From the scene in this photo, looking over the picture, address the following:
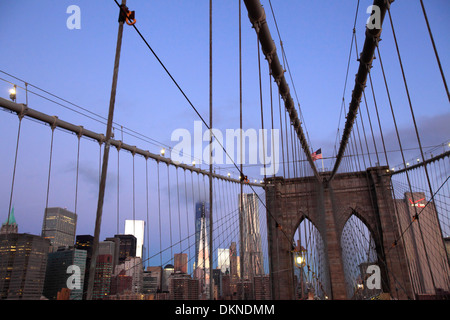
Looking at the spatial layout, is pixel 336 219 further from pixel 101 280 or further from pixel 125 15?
pixel 101 280

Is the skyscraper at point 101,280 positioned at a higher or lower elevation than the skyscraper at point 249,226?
lower

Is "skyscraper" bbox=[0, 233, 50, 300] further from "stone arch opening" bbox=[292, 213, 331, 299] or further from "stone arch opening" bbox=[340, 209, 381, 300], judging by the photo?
"stone arch opening" bbox=[340, 209, 381, 300]

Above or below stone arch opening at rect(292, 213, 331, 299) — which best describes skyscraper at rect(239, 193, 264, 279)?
above

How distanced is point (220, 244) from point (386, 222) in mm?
10391

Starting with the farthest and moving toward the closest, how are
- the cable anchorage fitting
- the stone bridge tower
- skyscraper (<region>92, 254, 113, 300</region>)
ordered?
skyscraper (<region>92, 254, 113, 300</region>) < the stone bridge tower < the cable anchorage fitting

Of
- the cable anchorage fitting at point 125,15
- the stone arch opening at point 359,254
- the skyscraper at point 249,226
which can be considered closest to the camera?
the cable anchorage fitting at point 125,15

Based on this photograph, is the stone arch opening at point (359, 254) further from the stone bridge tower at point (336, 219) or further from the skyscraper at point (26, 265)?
the skyscraper at point (26, 265)

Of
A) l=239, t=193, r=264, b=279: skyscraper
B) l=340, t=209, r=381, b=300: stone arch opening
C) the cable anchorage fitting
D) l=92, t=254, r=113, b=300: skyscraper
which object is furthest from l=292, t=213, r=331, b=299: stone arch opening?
l=92, t=254, r=113, b=300: skyscraper

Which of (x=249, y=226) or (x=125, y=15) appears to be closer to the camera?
(x=125, y=15)

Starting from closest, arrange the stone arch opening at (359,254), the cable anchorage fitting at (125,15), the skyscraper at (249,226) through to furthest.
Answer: the cable anchorage fitting at (125,15) < the stone arch opening at (359,254) < the skyscraper at (249,226)

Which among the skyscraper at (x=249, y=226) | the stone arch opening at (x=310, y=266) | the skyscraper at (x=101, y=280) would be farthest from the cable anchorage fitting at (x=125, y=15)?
the skyscraper at (x=101, y=280)

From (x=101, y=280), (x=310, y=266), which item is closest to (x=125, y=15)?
(x=310, y=266)

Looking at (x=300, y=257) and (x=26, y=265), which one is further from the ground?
(x=26, y=265)
